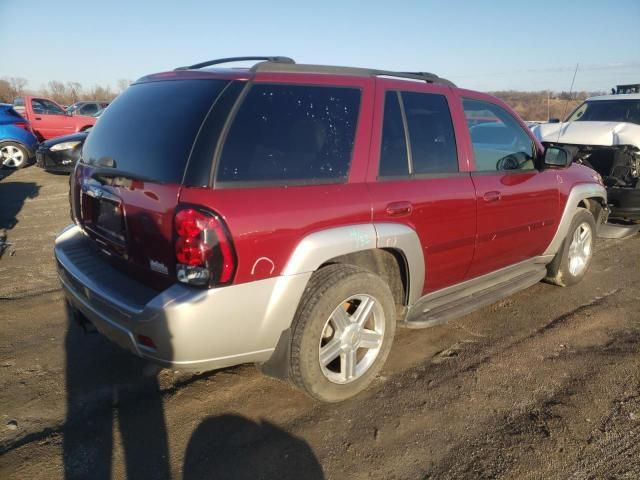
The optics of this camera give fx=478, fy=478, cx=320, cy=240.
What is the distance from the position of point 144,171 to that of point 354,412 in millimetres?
1790

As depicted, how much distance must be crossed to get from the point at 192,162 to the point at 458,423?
2030 mm

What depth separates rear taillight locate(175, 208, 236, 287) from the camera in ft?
7.20

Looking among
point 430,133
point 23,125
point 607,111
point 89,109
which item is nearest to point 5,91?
point 89,109

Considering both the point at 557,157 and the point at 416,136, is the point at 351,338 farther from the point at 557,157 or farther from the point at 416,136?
the point at 557,157

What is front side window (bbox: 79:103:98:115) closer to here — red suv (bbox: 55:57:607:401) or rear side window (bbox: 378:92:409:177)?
red suv (bbox: 55:57:607:401)

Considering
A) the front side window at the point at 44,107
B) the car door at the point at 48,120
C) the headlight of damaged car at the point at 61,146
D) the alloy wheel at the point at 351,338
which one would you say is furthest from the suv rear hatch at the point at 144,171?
the front side window at the point at 44,107

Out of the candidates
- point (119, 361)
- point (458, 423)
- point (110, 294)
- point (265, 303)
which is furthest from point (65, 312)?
point (458, 423)

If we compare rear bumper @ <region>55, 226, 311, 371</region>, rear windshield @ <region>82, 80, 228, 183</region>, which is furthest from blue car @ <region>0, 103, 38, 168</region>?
rear bumper @ <region>55, 226, 311, 371</region>

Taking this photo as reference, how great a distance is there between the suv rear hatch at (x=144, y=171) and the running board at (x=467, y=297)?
1.71 m

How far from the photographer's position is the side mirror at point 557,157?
4.05 meters

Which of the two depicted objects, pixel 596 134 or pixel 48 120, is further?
pixel 48 120

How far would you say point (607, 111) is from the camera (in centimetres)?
823

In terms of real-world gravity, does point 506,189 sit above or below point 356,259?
above

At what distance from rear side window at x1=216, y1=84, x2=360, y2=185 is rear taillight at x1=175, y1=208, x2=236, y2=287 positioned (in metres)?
0.22
